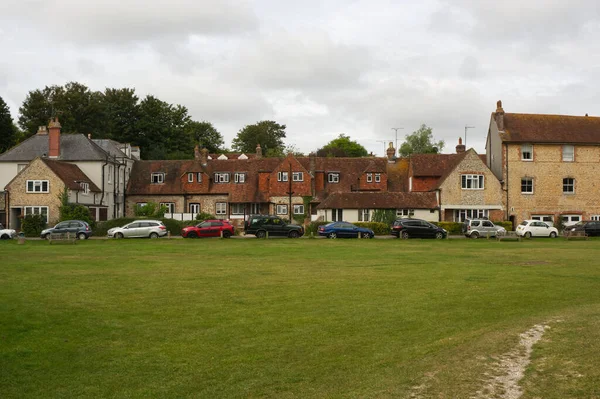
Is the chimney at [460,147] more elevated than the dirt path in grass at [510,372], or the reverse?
the chimney at [460,147]

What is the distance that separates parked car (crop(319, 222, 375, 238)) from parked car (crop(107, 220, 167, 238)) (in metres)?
12.8

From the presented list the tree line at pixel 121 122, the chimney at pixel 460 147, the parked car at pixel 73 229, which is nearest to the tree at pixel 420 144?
the tree line at pixel 121 122

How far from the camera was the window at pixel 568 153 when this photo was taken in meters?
63.0

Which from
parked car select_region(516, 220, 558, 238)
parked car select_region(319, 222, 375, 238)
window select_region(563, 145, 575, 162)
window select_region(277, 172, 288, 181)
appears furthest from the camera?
window select_region(277, 172, 288, 181)

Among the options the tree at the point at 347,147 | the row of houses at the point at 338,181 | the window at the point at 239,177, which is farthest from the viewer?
the tree at the point at 347,147

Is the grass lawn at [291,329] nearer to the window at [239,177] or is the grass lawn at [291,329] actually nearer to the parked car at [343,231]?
the parked car at [343,231]

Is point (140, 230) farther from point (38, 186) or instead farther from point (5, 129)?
point (5, 129)

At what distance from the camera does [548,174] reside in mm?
62844

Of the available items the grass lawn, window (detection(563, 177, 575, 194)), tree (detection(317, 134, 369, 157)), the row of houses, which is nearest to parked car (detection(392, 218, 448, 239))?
the row of houses

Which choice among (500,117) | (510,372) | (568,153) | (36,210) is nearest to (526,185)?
(568,153)

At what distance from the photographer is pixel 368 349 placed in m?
12.9

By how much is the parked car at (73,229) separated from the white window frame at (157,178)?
68.2 ft

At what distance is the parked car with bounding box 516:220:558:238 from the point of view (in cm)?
5278

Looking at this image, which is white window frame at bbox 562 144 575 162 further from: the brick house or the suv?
the suv
